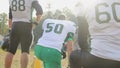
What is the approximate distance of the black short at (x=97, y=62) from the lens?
379 cm

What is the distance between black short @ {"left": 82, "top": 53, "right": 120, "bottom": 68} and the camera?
3.79 metres

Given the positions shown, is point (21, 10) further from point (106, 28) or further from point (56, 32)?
point (106, 28)

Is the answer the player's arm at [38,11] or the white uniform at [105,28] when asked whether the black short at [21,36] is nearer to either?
the player's arm at [38,11]

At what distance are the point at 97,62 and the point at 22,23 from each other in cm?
384

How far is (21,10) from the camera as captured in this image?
7699 millimetres

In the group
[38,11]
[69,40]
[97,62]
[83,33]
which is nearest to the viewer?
[97,62]

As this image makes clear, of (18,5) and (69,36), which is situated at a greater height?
(18,5)

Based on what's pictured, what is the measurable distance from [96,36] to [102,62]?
269 millimetres

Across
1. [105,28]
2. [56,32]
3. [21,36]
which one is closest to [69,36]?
[56,32]

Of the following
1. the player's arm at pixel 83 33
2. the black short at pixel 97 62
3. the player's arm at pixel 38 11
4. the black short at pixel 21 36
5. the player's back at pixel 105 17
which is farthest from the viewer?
the player's arm at pixel 38 11

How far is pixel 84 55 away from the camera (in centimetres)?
396

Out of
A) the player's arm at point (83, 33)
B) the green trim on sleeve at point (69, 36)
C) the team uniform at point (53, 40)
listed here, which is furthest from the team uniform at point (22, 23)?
the player's arm at point (83, 33)

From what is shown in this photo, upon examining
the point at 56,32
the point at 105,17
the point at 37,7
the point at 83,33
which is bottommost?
the point at 56,32

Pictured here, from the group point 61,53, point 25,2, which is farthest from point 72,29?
point 25,2
